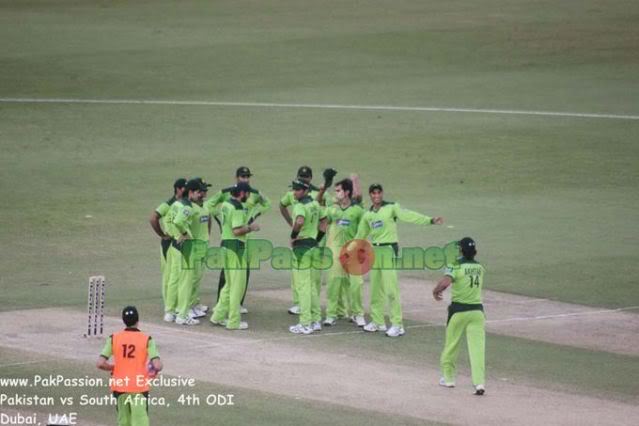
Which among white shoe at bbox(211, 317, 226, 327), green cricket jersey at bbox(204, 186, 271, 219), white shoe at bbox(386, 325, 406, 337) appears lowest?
white shoe at bbox(386, 325, 406, 337)

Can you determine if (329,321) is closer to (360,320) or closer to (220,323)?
(360,320)

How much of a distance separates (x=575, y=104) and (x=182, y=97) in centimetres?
1122

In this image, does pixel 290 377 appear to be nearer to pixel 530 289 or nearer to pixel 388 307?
pixel 388 307

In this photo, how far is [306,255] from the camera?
2169 cm

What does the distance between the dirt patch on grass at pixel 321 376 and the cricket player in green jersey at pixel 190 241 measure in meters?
0.44

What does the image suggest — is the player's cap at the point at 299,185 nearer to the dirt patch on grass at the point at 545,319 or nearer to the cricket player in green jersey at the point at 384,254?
the cricket player in green jersey at the point at 384,254

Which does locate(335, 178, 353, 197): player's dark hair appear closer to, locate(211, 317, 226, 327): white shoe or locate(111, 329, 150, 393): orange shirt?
locate(211, 317, 226, 327): white shoe

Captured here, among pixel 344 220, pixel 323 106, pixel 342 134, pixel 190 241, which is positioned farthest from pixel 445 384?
pixel 323 106

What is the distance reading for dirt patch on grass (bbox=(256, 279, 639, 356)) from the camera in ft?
70.4

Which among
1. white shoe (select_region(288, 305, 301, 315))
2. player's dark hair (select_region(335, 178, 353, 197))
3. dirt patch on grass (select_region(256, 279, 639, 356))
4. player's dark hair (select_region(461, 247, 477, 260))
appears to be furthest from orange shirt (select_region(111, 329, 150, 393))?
dirt patch on grass (select_region(256, 279, 639, 356))

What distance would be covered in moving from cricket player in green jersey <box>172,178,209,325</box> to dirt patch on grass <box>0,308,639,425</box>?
0.44 m

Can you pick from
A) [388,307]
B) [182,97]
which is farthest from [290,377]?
[182,97]

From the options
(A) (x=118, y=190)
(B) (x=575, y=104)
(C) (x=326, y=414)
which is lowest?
(C) (x=326, y=414)

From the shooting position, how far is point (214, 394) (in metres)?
18.0
